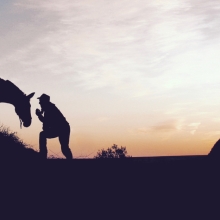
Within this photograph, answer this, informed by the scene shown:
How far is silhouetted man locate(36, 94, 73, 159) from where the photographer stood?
38.6ft

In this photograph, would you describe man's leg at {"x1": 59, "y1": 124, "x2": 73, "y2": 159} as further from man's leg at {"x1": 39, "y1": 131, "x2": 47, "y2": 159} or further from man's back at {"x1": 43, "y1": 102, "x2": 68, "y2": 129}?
man's leg at {"x1": 39, "y1": 131, "x2": 47, "y2": 159}

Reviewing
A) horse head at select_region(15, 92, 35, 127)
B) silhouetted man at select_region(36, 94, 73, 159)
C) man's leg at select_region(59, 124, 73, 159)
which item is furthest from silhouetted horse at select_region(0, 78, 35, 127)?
man's leg at select_region(59, 124, 73, 159)

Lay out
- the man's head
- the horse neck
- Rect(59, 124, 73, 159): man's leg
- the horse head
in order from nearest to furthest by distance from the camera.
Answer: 1. the man's head
2. Rect(59, 124, 73, 159): man's leg
3. the horse neck
4. the horse head

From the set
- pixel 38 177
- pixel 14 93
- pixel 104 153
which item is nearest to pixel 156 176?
pixel 38 177

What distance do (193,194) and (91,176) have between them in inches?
97.3

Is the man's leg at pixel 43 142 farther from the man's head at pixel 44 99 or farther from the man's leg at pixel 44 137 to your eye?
the man's head at pixel 44 99

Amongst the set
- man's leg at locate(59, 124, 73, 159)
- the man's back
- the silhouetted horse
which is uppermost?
the silhouetted horse

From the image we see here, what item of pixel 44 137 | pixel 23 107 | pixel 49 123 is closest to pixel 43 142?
pixel 44 137

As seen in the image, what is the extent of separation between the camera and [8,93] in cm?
1440

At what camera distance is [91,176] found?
9.66 metres

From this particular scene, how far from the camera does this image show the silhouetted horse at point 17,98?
14.4 m

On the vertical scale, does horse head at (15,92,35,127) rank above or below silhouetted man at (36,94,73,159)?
above

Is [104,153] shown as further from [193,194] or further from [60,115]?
[193,194]

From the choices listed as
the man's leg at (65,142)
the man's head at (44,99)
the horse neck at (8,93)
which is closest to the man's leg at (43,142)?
the man's leg at (65,142)
